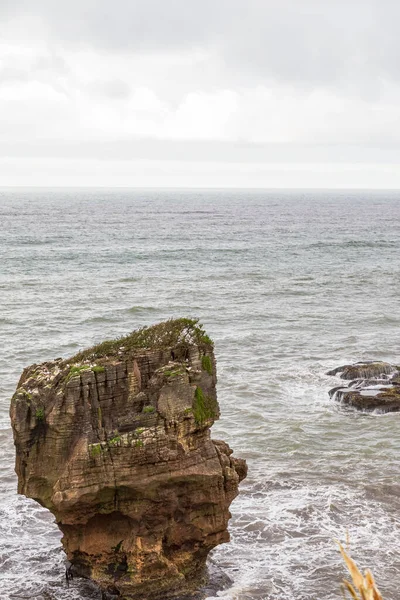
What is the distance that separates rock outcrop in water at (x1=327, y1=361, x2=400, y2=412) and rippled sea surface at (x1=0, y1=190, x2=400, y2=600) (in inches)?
33.8

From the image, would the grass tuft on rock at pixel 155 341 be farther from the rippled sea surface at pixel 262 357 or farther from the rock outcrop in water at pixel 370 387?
the rock outcrop in water at pixel 370 387

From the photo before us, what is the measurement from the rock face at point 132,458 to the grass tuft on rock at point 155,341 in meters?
0.03

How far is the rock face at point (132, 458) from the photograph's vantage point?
20.2m

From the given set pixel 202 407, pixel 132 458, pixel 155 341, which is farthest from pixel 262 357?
pixel 132 458

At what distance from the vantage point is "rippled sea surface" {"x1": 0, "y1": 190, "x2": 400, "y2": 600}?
961 inches

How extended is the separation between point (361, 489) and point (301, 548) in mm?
5281

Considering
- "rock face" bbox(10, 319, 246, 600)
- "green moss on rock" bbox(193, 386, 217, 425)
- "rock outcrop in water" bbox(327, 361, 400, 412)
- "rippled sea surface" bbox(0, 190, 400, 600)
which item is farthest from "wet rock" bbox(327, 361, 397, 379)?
"green moss on rock" bbox(193, 386, 217, 425)

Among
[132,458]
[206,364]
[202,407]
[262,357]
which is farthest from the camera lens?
[262,357]

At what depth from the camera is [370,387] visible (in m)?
41.1

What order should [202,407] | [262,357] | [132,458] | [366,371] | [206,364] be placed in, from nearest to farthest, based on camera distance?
1. [132,458]
2. [202,407]
3. [206,364]
4. [366,371]
5. [262,357]

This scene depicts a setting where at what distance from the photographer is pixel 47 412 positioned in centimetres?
2061

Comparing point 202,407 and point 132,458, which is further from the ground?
point 202,407

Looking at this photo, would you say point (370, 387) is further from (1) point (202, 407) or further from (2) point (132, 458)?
(2) point (132, 458)

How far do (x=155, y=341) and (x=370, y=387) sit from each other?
72.4ft
